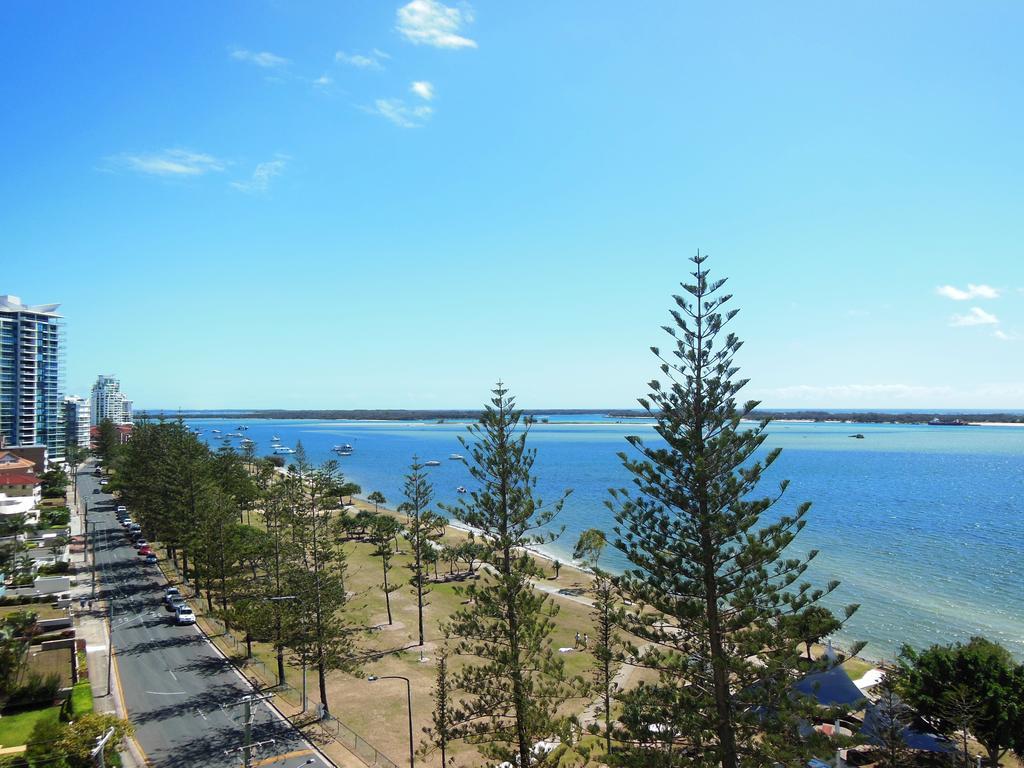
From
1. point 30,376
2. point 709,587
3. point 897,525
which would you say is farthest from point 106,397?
point 709,587

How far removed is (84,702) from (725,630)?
1952cm

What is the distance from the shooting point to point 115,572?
125ft

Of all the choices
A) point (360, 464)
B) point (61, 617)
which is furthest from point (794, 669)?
point (360, 464)

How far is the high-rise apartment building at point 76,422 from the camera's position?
11819 cm

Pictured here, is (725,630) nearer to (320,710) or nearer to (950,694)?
(950,694)

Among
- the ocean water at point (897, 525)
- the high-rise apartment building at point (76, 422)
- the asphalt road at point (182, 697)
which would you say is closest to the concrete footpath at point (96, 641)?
the asphalt road at point (182, 697)

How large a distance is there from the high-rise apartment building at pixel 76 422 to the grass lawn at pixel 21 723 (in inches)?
4435

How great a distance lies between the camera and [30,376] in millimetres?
86625

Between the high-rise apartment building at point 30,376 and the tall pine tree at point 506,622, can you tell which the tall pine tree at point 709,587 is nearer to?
the tall pine tree at point 506,622

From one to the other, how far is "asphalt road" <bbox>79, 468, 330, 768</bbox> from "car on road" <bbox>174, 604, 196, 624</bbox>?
0.31 m

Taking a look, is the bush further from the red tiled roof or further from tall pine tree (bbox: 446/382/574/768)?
the red tiled roof

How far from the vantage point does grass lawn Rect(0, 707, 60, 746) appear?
18.5 meters

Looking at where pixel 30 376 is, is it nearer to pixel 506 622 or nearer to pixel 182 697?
pixel 182 697

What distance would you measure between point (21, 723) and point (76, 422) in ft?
394
